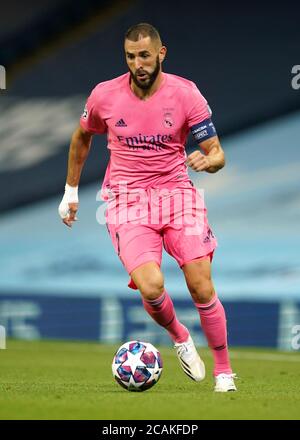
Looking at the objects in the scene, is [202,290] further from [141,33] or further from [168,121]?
[141,33]

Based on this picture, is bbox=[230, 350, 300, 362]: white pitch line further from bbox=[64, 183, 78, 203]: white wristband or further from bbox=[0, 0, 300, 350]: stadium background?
bbox=[64, 183, 78, 203]: white wristband

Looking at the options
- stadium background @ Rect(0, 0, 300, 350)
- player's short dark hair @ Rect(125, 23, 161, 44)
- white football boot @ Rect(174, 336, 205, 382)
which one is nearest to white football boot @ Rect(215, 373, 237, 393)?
white football boot @ Rect(174, 336, 205, 382)

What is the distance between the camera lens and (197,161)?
20.1 feet

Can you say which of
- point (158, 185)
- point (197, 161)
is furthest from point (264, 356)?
point (197, 161)

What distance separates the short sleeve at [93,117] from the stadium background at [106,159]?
6867 mm

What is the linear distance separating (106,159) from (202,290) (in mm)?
8519

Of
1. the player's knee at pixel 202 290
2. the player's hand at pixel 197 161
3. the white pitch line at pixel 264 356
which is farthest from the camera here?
the white pitch line at pixel 264 356

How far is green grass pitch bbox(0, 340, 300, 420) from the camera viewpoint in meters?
5.21

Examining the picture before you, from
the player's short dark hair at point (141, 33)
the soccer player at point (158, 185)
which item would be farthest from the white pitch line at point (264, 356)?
the player's short dark hair at point (141, 33)

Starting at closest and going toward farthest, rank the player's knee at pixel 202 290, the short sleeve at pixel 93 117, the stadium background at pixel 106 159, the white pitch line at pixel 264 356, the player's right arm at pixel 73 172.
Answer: the player's knee at pixel 202 290 < the short sleeve at pixel 93 117 < the player's right arm at pixel 73 172 < the white pitch line at pixel 264 356 < the stadium background at pixel 106 159

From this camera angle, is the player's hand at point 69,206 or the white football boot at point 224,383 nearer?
the white football boot at point 224,383

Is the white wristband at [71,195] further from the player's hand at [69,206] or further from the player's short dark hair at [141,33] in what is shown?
A: the player's short dark hair at [141,33]

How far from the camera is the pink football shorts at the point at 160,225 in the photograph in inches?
259

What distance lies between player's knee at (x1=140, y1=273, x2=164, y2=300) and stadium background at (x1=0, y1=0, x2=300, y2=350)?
700cm
